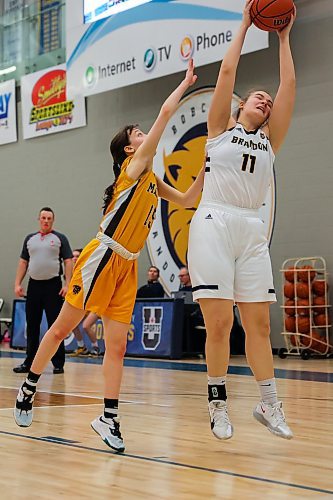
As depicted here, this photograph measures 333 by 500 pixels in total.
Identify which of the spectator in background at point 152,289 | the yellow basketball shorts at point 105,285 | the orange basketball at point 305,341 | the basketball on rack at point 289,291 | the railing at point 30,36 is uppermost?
the railing at point 30,36

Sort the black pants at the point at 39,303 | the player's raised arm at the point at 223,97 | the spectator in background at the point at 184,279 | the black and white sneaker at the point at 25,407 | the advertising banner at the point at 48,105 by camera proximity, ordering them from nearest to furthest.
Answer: the player's raised arm at the point at 223,97, the black and white sneaker at the point at 25,407, the black pants at the point at 39,303, the spectator in background at the point at 184,279, the advertising banner at the point at 48,105

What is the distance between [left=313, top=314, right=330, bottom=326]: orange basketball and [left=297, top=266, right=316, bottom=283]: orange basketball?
0.52 meters

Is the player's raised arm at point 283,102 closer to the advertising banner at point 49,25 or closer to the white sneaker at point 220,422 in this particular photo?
the white sneaker at point 220,422

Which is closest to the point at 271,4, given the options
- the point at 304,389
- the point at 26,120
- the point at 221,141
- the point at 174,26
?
the point at 221,141

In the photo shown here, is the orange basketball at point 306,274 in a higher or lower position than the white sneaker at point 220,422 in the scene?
higher

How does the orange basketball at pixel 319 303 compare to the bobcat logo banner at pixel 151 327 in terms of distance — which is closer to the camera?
the orange basketball at pixel 319 303

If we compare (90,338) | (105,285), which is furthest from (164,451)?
(90,338)

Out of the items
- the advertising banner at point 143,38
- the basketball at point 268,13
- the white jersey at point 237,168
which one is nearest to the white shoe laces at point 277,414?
the white jersey at point 237,168

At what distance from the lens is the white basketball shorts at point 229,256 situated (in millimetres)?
3920

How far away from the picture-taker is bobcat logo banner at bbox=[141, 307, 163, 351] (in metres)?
11.5

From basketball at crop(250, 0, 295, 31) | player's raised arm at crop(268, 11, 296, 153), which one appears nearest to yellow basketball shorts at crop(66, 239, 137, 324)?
player's raised arm at crop(268, 11, 296, 153)

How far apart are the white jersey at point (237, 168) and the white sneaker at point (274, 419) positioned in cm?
97

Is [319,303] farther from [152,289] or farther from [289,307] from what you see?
[152,289]

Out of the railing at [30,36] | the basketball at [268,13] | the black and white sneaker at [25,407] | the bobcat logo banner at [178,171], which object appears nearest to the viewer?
the basketball at [268,13]
